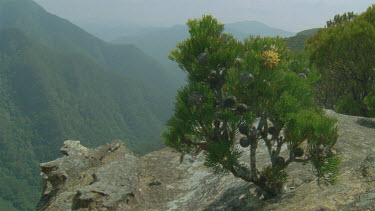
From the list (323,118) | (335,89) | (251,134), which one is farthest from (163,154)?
(335,89)

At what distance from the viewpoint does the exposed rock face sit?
4480mm

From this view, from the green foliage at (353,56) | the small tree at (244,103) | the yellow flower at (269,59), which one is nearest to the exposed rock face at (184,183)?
the small tree at (244,103)

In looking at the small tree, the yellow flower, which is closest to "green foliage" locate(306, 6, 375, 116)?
the small tree

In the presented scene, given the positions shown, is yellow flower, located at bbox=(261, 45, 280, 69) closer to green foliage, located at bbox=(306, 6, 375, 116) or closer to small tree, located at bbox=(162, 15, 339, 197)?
small tree, located at bbox=(162, 15, 339, 197)

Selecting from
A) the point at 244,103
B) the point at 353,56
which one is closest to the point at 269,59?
the point at 244,103

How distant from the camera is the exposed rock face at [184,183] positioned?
448 centimetres

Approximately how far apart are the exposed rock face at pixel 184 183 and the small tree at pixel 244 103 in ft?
1.70

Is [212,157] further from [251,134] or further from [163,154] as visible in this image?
[163,154]

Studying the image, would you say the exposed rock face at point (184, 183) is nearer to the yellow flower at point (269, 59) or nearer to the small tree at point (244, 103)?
the small tree at point (244, 103)

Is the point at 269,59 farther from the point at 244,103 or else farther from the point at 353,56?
the point at 353,56

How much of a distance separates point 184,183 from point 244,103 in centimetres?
621

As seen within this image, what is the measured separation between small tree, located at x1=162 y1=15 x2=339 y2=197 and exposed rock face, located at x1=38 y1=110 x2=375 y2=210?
0.52 metres

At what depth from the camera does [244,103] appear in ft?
14.9

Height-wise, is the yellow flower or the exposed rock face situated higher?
the yellow flower
